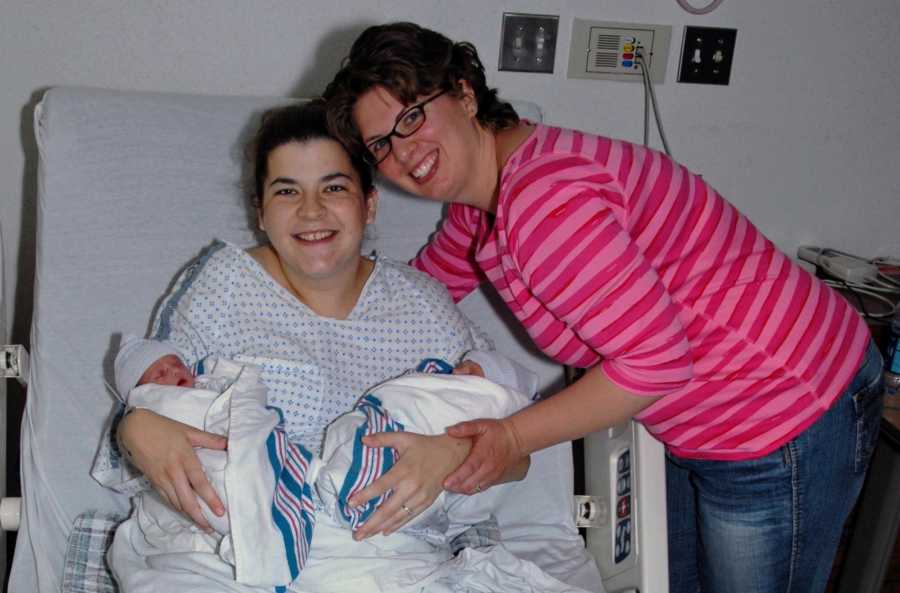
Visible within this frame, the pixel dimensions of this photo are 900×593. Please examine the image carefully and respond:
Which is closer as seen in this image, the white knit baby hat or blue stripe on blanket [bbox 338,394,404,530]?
blue stripe on blanket [bbox 338,394,404,530]

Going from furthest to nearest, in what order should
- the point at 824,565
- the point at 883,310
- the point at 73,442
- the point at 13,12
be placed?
the point at 883,310 → the point at 13,12 → the point at 73,442 → the point at 824,565

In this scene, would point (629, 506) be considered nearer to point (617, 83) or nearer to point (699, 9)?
point (617, 83)

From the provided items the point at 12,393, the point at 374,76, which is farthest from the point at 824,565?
the point at 12,393

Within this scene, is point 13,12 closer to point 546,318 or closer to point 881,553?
point 546,318

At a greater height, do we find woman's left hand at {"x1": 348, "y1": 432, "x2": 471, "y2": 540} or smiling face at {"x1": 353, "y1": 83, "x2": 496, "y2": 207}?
smiling face at {"x1": 353, "y1": 83, "x2": 496, "y2": 207}

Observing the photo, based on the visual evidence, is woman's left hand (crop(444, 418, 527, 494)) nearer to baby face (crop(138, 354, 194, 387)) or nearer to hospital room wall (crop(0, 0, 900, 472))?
baby face (crop(138, 354, 194, 387))

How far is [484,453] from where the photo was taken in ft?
3.72

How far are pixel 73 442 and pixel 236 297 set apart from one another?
41 cm

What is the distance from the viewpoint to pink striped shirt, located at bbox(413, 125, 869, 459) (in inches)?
40.1

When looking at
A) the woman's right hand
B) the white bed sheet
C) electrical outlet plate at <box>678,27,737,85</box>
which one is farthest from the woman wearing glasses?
electrical outlet plate at <box>678,27,737,85</box>

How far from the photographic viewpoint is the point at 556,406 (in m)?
1.13

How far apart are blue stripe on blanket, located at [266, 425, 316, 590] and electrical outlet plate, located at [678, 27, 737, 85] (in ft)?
4.10

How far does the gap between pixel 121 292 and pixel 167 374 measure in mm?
300

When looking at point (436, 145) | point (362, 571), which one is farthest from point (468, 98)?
point (362, 571)
